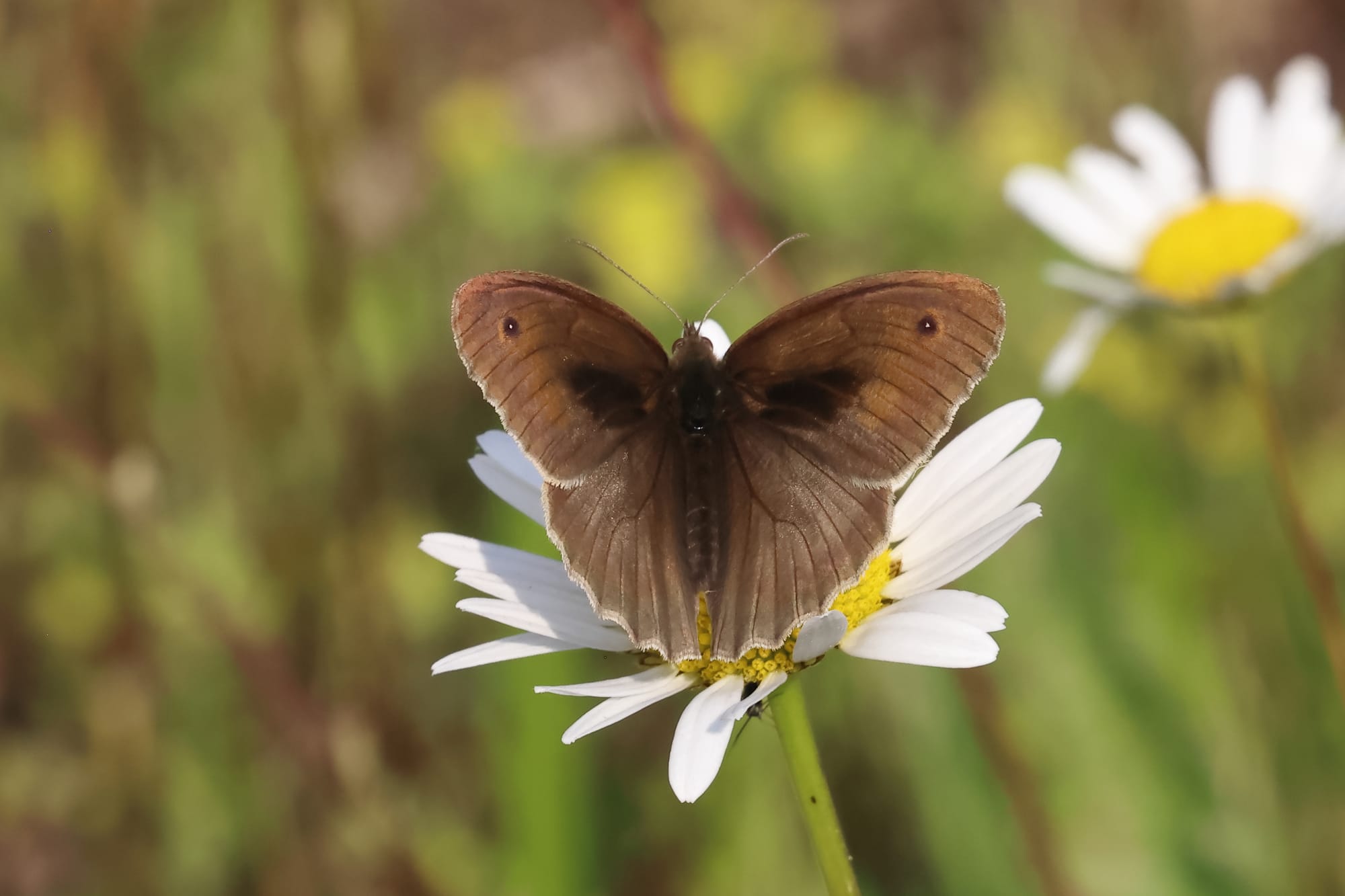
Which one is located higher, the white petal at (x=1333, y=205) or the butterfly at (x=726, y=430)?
the white petal at (x=1333, y=205)

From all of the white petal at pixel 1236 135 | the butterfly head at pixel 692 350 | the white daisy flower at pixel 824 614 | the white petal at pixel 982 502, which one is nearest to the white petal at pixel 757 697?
the white daisy flower at pixel 824 614

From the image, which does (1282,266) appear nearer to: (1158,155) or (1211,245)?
(1211,245)

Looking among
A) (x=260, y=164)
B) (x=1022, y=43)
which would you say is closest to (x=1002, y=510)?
(x=260, y=164)

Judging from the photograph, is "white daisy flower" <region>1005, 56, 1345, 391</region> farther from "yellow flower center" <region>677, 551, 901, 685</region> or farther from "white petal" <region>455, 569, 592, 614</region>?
"white petal" <region>455, 569, 592, 614</region>

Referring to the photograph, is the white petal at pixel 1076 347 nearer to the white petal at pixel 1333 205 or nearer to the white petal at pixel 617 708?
the white petal at pixel 1333 205

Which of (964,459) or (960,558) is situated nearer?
(960,558)

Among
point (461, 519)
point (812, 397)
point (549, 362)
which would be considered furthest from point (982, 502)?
point (461, 519)

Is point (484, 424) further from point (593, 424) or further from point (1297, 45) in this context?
point (1297, 45)
